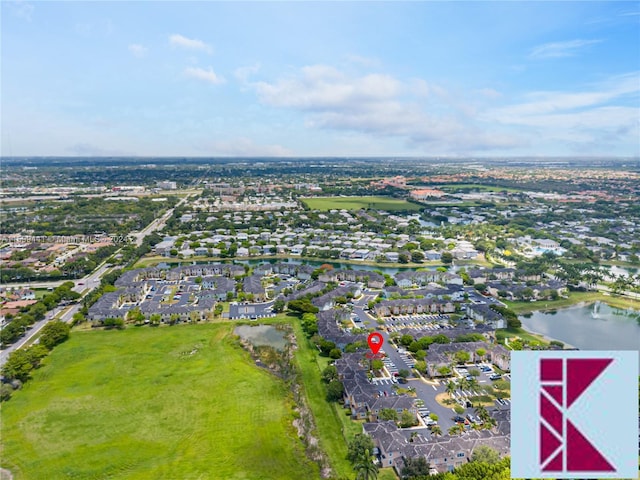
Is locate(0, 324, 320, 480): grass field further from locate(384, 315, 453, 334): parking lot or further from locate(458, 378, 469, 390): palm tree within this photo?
locate(384, 315, 453, 334): parking lot

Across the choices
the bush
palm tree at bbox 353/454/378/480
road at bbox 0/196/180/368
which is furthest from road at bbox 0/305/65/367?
palm tree at bbox 353/454/378/480

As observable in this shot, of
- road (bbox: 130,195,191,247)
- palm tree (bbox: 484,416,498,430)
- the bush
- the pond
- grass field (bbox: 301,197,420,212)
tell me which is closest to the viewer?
palm tree (bbox: 484,416,498,430)

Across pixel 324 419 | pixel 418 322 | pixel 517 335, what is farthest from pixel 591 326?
pixel 324 419

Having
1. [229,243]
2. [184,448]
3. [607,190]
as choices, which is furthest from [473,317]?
[607,190]

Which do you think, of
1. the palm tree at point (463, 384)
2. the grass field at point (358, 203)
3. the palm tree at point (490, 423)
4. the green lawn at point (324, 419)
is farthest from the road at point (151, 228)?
the palm tree at point (490, 423)

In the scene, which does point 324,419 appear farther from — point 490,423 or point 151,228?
point 151,228

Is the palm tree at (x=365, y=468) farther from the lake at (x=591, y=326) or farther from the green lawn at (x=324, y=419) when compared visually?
the lake at (x=591, y=326)
